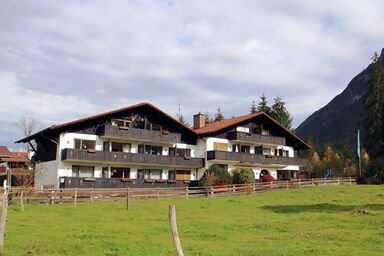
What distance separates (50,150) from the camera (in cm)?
4547

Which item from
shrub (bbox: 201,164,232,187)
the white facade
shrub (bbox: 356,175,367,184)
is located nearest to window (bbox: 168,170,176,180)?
shrub (bbox: 201,164,232,187)

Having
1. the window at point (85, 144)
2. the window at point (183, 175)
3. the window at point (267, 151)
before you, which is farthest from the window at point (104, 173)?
the window at point (267, 151)

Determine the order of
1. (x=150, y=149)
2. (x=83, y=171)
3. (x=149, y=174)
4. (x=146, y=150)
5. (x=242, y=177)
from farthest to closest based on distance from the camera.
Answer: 1. (x=150, y=149)
2. (x=146, y=150)
3. (x=149, y=174)
4. (x=242, y=177)
5. (x=83, y=171)

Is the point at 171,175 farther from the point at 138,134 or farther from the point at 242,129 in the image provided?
the point at 242,129

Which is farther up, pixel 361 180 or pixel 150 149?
pixel 150 149

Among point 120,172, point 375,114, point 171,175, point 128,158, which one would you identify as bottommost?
point 171,175

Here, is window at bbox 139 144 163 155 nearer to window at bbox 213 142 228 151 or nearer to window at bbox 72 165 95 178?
window at bbox 72 165 95 178

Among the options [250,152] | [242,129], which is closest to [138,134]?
[242,129]

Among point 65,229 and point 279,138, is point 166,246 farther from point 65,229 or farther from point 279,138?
point 279,138

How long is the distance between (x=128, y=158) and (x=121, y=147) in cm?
196

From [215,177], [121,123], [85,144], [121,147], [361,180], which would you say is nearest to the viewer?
[85,144]

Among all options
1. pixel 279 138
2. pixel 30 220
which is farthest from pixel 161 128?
pixel 30 220

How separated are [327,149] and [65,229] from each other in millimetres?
109912

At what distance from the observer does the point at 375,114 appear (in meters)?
69.1
